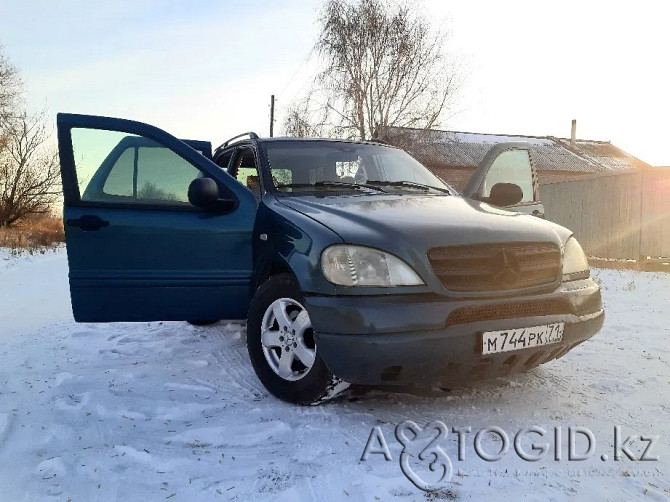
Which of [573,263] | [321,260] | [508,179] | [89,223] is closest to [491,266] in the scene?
[573,263]

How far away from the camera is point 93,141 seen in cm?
377

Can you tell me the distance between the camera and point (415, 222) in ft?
10.00

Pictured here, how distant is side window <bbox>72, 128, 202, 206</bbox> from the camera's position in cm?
376

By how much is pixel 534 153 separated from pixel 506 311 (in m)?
27.1

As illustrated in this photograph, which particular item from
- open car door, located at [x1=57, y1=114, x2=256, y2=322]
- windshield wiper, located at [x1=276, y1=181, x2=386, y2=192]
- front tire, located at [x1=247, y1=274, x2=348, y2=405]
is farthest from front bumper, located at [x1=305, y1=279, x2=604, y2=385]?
windshield wiper, located at [x1=276, y1=181, x2=386, y2=192]

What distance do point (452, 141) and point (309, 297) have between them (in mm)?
31375

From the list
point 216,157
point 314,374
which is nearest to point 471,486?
point 314,374

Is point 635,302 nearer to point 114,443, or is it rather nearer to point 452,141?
point 114,443

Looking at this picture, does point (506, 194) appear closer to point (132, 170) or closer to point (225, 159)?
point (225, 159)

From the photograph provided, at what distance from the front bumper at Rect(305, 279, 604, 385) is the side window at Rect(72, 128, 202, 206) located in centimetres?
148

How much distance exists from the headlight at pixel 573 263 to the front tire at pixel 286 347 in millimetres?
1482

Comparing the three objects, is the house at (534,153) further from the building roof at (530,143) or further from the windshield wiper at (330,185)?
the windshield wiper at (330,185)

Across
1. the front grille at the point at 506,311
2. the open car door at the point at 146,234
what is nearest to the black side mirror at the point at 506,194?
the front grille at the point at 506,311

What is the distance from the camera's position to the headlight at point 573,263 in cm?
328
